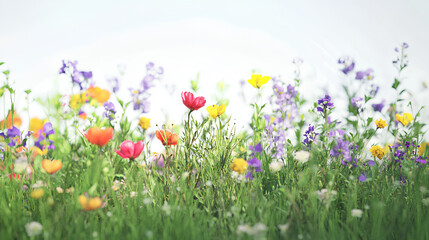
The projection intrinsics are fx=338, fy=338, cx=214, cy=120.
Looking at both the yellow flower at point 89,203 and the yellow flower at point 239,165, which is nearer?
the yellow flower at point 89,203

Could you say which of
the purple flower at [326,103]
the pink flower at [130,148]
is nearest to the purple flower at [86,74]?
the pink flower at [130,148]

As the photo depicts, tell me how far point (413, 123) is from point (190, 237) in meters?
2.29

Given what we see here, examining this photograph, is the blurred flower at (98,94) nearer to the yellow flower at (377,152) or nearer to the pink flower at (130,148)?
the pink flower at (130,148)

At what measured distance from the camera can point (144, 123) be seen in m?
3.41

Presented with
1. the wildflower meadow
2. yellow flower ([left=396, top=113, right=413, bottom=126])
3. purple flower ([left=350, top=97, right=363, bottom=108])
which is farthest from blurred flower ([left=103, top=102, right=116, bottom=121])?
yellow flower ([left=396, top=113, right=413, bottom=126])

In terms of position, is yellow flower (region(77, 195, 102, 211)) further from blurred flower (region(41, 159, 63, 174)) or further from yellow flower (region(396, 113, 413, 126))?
yellow flower (region(396, 113, 413, 126))

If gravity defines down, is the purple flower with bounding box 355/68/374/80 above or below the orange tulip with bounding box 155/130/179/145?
above

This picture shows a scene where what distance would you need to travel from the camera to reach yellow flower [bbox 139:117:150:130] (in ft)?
11.1

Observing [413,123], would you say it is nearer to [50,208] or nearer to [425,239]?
[425,239]

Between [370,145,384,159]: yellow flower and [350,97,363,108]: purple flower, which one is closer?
[370,145,384,159]: yellow flower

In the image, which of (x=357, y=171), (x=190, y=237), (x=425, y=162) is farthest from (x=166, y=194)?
(x=425, y=162)

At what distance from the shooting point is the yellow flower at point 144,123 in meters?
3.39

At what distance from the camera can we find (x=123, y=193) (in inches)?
90.0

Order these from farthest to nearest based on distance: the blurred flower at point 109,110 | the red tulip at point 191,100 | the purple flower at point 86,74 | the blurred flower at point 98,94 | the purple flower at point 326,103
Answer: the blurred flower at point 98,94 → the purple flower at point 86,74 → the blurred flower at point 109,110 → the purple flower at point 326,103 → the red tulip at point 191,100
